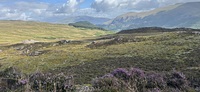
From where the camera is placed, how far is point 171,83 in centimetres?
1202

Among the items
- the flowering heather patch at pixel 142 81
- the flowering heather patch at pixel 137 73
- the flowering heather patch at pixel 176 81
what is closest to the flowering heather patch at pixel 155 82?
the flowering heather patch at pixel 142 81

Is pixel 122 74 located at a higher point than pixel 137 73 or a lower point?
lower

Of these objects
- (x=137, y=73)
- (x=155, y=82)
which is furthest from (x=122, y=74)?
(x=155, y=82)

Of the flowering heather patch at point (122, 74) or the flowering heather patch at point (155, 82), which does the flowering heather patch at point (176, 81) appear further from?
the flowering heather patch at point (122, 74)

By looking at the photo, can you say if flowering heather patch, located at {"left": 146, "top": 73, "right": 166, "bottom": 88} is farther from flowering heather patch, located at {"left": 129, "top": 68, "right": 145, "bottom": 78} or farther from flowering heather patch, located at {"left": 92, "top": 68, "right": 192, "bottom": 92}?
flowering heather patch, located at {"left": 129, "top": 68, "right": 145, "bottom": 78}

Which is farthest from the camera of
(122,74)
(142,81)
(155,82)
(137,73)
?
(122,74)

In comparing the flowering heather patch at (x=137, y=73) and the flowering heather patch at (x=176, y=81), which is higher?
the flowering heather patch at (x=137, y=73)

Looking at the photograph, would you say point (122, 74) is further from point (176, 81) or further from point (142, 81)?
point (176, 81)

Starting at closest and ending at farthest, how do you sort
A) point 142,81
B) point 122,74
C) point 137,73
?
point 142,81
point 137,73
point 122,74

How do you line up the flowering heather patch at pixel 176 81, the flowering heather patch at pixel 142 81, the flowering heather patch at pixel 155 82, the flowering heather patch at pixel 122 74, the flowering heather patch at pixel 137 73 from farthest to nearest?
the flowering heather patch at pixel 122 74 < the flowering heather patch at pixel 176 81 < the flowering heather patch at pixel 137 73 < the flowering heather patch at pixel 155 82 < the flowering heather patch at pixel 142 81

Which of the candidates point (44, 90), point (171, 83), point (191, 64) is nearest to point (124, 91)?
point (44, 90)

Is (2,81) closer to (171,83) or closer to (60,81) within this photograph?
(60,81)

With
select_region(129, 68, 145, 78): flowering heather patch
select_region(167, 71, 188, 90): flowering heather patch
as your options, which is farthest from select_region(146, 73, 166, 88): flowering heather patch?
select_region(167, 71, 188, 90): flowering heather patch

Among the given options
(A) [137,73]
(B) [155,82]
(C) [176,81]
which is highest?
(A) [137,73]
